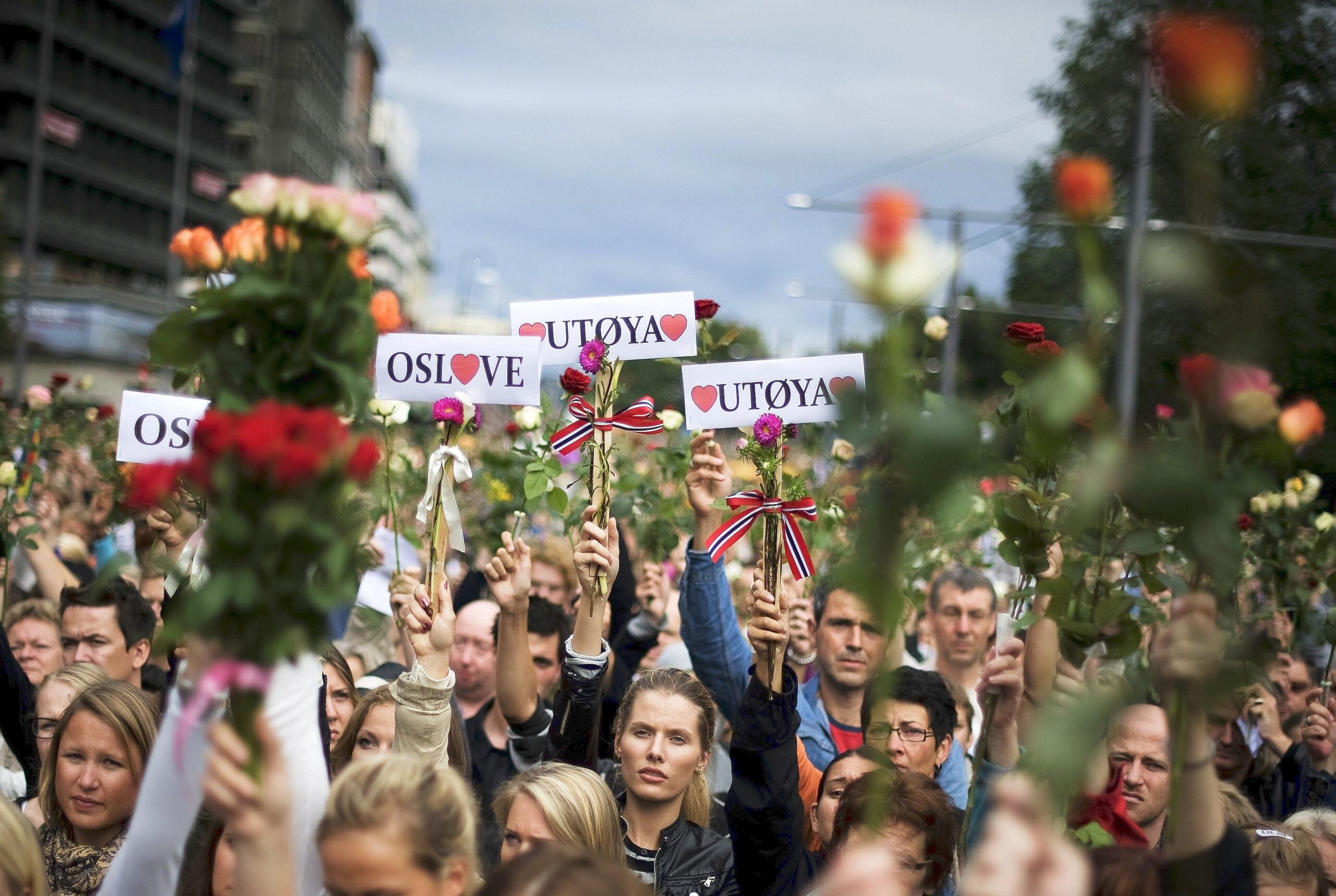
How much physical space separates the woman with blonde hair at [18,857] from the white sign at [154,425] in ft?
5.32

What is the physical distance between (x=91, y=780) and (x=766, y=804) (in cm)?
157

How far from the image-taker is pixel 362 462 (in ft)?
4.95

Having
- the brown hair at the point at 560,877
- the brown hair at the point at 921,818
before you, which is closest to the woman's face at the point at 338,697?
the brown hair at the point at 921,818

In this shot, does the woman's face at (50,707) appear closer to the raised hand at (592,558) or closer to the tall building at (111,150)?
the raised hand at (592,558)

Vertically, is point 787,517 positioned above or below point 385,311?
below

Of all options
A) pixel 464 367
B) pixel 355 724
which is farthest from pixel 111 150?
pixel 355 724

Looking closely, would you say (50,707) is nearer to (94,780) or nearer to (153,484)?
(94,780)

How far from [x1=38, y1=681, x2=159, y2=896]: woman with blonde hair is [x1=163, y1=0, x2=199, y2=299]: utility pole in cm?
536

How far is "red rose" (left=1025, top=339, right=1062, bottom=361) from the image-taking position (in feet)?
7.31

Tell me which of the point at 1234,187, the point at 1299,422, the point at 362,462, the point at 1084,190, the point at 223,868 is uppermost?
the point at 1234,187

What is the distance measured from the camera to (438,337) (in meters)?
3.92

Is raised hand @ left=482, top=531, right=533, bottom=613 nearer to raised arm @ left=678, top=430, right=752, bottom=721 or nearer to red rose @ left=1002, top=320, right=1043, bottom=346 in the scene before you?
raised arm @ left=678, top=430, right=752, bottom=721

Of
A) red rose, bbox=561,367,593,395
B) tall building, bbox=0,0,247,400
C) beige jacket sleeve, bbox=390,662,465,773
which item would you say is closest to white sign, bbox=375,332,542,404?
red rose, bbox=561,367,593,395

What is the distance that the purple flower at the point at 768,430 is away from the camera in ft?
11.5
